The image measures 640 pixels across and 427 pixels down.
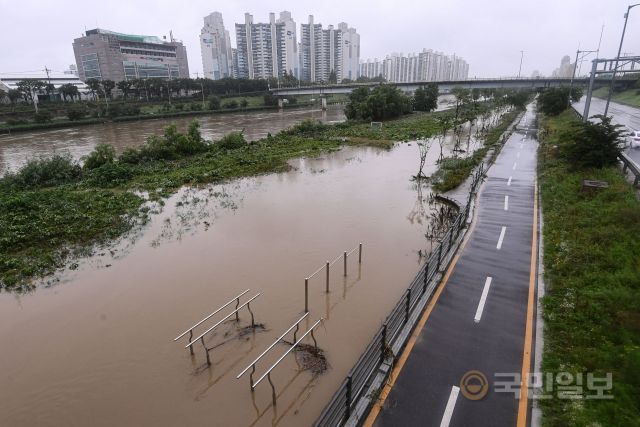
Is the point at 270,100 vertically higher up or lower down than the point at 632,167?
higher up

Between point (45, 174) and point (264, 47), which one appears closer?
point (45, 174)

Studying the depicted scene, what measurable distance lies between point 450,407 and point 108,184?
22.9m

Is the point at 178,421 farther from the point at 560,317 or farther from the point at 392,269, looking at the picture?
the point at 560,317

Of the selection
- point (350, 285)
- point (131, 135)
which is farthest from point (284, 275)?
point (131, 135)

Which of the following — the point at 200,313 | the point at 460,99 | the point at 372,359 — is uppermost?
the point at 460,99

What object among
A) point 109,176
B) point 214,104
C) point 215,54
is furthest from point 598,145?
point 215,54

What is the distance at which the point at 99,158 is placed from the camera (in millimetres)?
26219

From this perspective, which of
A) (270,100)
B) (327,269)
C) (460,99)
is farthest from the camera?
(270,100)

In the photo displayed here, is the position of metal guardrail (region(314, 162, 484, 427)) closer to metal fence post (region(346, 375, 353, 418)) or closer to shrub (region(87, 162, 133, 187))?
metal fence post (region(346, 375, 353, 418))

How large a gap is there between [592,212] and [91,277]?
56.3 feet

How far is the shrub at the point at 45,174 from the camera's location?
74.9ft

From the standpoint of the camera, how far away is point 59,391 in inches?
291

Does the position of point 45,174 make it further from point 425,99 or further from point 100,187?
point 425,99

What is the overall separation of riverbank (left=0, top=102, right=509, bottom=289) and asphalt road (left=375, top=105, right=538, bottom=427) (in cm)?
1206
